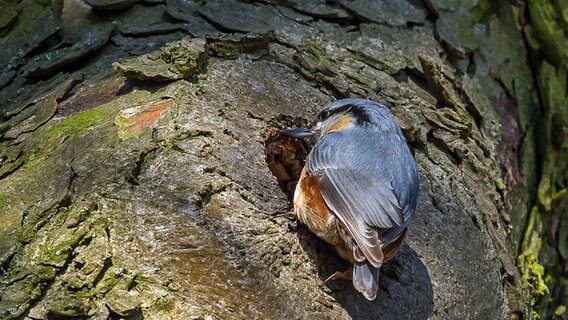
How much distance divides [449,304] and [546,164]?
46.8 inches

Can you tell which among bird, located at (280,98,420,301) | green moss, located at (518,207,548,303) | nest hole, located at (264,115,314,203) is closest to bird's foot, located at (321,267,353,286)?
bird, located at (280,98,420,301)

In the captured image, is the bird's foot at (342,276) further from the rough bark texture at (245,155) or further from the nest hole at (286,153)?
the nest hole at (286,153)

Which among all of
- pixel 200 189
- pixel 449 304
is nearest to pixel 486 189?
pixel 449 304

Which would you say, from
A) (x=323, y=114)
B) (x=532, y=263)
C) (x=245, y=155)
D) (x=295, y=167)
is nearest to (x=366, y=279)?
(x=245, y=155)

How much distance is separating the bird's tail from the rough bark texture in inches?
2.4

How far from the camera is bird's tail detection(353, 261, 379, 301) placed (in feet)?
6.38

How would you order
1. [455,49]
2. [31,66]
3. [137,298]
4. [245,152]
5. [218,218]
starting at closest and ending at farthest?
1. [137,298]
2. [218,218]
3. [245,152]
4. [31,66]
5. [455,49]

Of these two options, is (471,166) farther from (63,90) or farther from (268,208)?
(63,90)

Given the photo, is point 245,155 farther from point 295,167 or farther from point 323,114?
point 295,167

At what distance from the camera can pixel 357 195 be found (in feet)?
7.11

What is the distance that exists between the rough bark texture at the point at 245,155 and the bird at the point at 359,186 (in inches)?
2.3

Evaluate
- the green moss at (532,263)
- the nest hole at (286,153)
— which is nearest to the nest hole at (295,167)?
the nest hole at (286,153)

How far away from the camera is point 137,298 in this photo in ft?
5.85

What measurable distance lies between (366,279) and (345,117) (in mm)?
594
